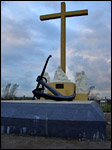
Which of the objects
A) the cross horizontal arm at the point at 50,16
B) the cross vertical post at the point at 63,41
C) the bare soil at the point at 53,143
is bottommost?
the bare soil at the point at 53,143

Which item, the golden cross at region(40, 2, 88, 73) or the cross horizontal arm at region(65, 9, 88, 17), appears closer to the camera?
the cross horizontal arm at region(65, 9, 88, 17)

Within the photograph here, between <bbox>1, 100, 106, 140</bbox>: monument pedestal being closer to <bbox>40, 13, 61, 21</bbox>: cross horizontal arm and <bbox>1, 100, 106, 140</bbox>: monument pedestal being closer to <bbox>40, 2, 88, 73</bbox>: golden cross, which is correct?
<bbox>40, 2, 88, 73</bbox>: golden cross

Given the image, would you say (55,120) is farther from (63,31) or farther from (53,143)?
(63,31)

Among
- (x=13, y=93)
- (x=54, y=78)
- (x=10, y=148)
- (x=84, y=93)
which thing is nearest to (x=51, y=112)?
(x=10, y=148)

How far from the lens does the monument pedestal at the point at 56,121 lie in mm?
4613

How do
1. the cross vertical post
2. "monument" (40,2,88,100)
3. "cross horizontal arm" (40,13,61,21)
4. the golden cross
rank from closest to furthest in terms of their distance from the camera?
"monument" (40,2,88,100), the golden cross, the cross vertical post, "cross horizontal arm" (40,13,61,21)

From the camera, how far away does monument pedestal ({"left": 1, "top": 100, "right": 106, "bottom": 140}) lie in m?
4.61

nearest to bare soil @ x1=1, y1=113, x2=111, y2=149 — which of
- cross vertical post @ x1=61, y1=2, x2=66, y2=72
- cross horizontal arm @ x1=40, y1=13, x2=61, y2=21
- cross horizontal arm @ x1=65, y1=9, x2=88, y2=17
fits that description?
cross vertical post @ x1=61, y1=2, x2=66, y2=72

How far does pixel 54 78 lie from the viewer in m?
12.6

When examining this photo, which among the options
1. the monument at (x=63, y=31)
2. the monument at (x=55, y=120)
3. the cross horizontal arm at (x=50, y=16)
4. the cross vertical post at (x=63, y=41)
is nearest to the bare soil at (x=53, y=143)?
the monument at (x=55, y=120)

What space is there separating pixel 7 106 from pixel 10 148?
7.64 feet

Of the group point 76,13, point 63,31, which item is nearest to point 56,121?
point 63,31

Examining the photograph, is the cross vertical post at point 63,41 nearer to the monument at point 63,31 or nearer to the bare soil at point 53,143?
the monument at point 63,31

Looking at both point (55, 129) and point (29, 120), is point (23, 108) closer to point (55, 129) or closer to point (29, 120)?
point (29, 120)
